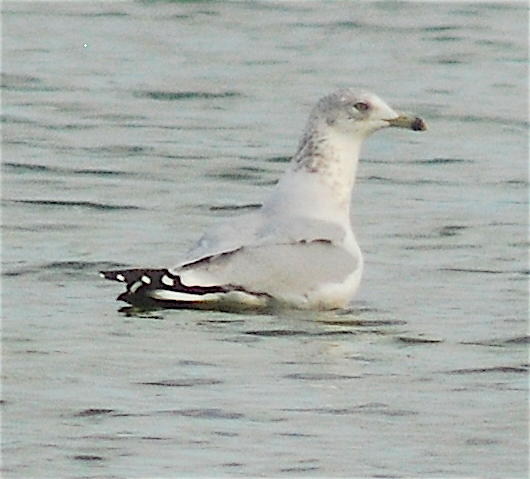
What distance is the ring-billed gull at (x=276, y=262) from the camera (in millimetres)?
9578

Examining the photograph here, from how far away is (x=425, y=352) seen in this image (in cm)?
912

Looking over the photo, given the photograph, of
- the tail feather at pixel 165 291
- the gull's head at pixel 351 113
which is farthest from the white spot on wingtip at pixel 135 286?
the gull's head at pixel 351 113

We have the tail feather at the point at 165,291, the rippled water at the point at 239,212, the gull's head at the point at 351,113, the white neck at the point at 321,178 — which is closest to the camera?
the rippled water at the point at 239,212

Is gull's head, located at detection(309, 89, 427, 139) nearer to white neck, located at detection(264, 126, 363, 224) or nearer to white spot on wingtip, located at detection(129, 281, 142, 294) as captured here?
white neck, located at detection(264, 126, 363, 224)

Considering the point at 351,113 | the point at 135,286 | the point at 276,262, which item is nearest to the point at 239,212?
the point at 351,113

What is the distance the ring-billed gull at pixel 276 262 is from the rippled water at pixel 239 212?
111 mm

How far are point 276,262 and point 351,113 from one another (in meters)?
1.21

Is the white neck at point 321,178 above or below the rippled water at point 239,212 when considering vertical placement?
above

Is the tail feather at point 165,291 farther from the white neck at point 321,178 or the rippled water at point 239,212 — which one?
the white neck at point 321,178

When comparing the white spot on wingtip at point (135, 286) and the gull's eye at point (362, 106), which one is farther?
the gull's eye at point (362, 106)

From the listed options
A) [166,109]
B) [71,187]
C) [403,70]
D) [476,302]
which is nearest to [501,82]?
[403,70]

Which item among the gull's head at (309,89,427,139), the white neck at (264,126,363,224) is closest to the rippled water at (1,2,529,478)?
the white neck at (264,126,363,224)

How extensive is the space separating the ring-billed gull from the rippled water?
0.36ft

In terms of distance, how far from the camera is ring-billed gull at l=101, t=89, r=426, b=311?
9578mm
